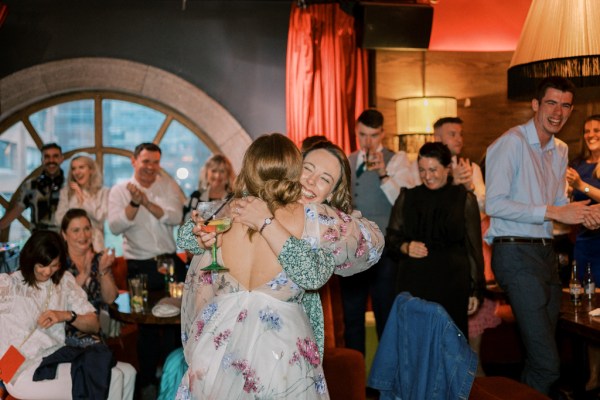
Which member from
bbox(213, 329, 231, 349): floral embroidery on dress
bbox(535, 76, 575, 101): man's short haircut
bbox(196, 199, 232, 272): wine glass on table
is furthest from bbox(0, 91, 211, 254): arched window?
bbox(213, 329, 231, 349): floral embroidery on dress

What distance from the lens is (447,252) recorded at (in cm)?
398

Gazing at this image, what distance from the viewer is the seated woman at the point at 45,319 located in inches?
132

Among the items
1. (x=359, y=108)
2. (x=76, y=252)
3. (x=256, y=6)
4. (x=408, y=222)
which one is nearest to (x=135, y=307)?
(x=76, y=252)

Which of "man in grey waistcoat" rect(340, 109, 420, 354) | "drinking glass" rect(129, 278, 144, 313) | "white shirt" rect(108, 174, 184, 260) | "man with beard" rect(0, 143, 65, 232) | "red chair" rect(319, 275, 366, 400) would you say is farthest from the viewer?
"man with beard" rect(0, 143, 65, 232)

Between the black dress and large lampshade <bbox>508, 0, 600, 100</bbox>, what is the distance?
0.74m

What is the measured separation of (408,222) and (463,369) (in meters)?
1.54

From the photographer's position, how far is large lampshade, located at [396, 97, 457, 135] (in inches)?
231

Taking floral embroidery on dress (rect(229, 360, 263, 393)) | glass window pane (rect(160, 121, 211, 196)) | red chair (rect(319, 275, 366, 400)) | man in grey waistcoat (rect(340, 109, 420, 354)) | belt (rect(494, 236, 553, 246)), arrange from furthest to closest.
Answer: glass window pane (rect(160, 121, 211, 196)) → man in grey waistcoat (rect(340, 109, 420, 354)) → belt (rect(494, 236, 553, 246)) → red chair (rect(319, 275, 366, 400)) → floral embroidery on dress (rect(229, 360, 263, 393))

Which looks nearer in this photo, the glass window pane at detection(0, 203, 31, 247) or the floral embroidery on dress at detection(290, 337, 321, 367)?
the floral embroidery on dress at detection(290, 337, 321, 367)

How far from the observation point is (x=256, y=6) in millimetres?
6695

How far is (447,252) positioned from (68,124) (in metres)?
4.15

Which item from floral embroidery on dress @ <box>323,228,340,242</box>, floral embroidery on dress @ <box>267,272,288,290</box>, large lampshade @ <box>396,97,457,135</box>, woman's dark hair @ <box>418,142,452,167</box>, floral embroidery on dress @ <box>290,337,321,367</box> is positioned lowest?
floral embroidery on dress @ <box>290,337,321,367</box>

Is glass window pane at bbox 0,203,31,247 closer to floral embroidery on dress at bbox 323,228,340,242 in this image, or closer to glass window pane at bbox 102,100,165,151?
glass window pane at bbox 102,100,165,151

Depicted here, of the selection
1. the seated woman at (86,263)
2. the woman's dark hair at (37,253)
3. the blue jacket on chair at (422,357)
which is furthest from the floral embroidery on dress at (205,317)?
the seated woman at (86,263)
